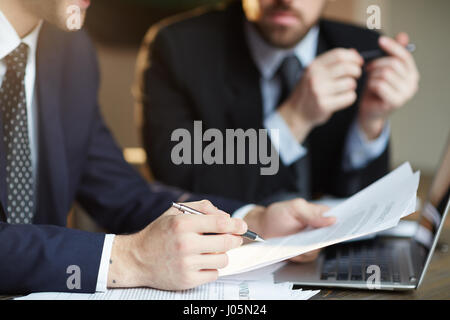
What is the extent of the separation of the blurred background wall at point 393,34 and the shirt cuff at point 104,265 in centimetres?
154

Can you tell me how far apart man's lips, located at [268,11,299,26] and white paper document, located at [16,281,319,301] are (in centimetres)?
74

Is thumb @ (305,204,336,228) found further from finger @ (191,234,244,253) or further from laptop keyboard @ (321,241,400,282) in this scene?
finger @ (191,234,244,253)

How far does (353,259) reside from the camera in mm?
679

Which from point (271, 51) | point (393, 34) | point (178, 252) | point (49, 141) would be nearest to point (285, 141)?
point (271, 51)

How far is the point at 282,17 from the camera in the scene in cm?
115

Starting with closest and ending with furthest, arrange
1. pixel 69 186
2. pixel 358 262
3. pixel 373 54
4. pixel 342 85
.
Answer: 1. pixel 358 262
2. pixel 69 186
3. pixel 342 85
4. pixel 373 54

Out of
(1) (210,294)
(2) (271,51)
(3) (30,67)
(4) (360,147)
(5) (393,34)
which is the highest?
(5) (393,34)

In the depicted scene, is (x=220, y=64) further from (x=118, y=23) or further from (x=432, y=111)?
(x=432, y=111)

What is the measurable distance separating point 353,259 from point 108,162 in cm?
48

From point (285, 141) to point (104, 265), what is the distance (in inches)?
24.5

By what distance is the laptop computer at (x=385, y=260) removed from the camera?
0.58 metres

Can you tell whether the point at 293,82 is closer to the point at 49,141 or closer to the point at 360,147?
the point at 360,147

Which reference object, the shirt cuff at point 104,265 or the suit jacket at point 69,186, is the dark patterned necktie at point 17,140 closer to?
the suit jacket at point 69,186
